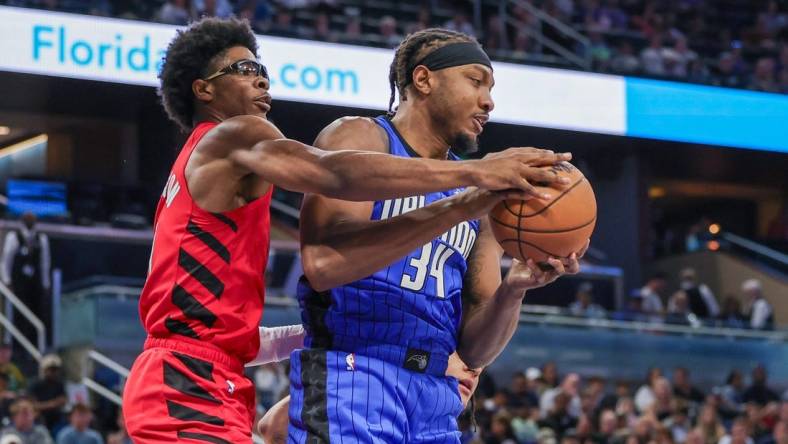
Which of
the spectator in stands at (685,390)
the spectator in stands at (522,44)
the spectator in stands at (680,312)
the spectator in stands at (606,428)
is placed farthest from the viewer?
the spectator in stands at (522,44)

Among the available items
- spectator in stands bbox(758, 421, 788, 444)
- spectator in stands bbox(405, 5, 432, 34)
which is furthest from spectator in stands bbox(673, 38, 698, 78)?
spectator in stands bbox(758, 421, 788, 444)

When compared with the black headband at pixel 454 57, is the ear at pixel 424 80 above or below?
below

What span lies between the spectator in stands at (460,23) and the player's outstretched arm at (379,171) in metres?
16.1

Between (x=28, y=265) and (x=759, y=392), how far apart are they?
30.9 feet

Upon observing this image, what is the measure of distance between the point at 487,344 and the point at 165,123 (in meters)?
17.6

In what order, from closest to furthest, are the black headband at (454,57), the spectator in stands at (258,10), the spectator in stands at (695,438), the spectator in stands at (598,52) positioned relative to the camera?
1. the black headband at (454,57)
2. the spectator in stands at (695,438)
3. the spectator in stands at (258,10)
4. the spectator in stands at (598,52)

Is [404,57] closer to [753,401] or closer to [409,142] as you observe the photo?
[409,142]

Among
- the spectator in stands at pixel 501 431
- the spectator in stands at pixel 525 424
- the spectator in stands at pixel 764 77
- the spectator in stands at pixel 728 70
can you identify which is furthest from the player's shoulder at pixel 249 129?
the spectator in stands at pixel 764 77

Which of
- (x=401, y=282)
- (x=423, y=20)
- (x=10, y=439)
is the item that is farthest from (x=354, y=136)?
(x=423, y=20)

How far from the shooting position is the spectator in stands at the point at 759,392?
1623 centimetres

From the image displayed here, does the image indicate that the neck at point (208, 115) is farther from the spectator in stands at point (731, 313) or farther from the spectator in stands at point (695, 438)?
the spectator in stands at point (731, 313)

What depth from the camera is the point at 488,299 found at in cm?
468

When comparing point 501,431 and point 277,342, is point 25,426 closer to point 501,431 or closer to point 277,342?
point 501,431

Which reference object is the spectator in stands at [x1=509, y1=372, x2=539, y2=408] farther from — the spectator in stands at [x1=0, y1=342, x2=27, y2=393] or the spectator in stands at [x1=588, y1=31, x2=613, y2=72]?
the spectator in stands at [x1=588, y1=31, x2=613, y2=72]
